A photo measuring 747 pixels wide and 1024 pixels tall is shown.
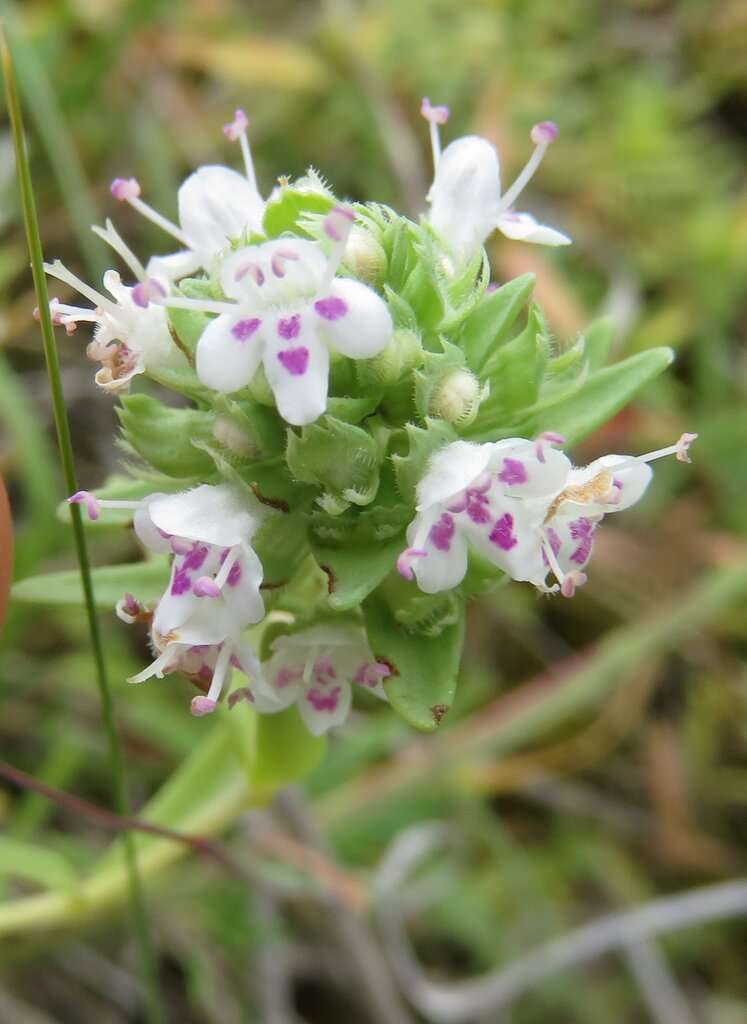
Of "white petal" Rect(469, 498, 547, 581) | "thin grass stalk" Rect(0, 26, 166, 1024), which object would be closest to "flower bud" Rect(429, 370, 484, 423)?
"white petal" Rect(469, 498, 547, 581)

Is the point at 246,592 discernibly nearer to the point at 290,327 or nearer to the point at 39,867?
the point at 290,327

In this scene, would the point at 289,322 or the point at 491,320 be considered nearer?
the point at 289,322

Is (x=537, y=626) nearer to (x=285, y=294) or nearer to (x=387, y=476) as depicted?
(x=387, y=476)

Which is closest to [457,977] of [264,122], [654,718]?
[654,718]

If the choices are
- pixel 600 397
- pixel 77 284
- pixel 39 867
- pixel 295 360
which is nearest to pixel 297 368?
pixel 295 360

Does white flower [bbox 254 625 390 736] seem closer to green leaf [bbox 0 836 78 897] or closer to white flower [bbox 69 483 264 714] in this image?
white flower [bbox 69 483 264 714]

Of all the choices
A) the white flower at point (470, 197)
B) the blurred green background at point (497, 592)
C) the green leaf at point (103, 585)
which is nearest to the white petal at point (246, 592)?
the green leaf at point (103, 585)
